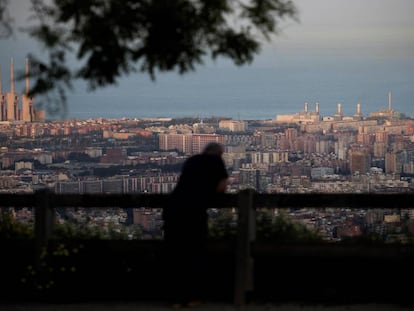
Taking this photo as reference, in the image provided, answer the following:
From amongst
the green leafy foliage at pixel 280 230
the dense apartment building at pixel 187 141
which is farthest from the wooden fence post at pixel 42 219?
the dense apartment building at pixel 187 141

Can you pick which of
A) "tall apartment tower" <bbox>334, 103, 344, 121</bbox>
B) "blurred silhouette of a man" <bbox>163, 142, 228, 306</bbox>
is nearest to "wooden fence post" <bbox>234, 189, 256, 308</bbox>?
"blurred silhouette of a man" <bbox>163, 142, 228, 306</bbox>

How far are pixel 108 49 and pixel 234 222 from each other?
2.83 m

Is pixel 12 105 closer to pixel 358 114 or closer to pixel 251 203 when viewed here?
pixel 251 203

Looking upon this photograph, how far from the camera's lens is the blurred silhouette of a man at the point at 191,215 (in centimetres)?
877

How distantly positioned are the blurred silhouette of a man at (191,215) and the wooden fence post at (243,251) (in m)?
0.27

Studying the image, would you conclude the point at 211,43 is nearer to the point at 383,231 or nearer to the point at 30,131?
the point at 383,231

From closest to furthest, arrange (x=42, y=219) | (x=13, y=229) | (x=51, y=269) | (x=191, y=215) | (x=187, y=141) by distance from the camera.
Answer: (x=191, y=215)
(x=51, y=269)
(x=42, y=219)
(x=13, y=229)
(x=187, y=141)

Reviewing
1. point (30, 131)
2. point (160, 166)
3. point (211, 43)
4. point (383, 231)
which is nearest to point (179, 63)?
point (211, 43)

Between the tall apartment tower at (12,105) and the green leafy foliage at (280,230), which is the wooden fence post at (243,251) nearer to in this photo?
the green leafy foliage at (280,230)

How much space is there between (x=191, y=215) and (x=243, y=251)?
2.19ft

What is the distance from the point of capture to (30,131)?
21703 millimetres

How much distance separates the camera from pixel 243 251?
8836mm

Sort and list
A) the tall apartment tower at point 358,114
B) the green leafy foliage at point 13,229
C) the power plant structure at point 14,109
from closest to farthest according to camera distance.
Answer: the green leafy foliage at point 13,229, the power plant structure at point 14,109, the tall apartment tower at point 358,114

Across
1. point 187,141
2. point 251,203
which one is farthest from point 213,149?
point 187,141
